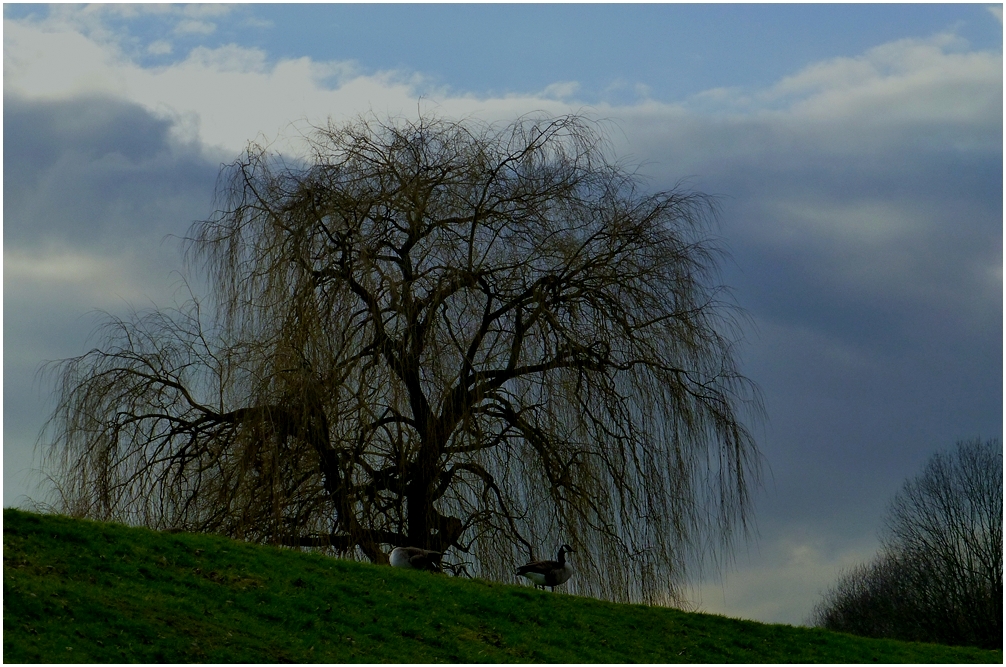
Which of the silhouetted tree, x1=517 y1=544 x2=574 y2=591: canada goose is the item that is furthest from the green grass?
the silhouetted tree

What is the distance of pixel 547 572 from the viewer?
11812 mm

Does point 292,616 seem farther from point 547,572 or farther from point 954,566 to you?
point 954,566

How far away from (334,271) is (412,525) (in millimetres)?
3252

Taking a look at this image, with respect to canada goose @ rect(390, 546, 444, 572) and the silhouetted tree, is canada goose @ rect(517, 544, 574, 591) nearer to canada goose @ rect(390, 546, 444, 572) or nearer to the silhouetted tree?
canada goose @ rect(390, 546, 444, 572)

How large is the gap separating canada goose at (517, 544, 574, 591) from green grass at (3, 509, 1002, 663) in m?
0.60

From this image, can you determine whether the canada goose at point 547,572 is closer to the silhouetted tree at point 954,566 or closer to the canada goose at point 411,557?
the canada goose at point 411,557

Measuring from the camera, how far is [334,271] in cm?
1303

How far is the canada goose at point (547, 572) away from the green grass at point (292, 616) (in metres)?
0.60

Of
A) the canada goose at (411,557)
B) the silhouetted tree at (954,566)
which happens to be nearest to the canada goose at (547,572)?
the canada goose at (411,557)

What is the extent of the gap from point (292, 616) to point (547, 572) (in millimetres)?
3617

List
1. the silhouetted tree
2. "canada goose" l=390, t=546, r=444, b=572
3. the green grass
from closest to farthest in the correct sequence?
the green grass, "canada goose" l=390, t=546, r=444, b=572, the silhouetted tree

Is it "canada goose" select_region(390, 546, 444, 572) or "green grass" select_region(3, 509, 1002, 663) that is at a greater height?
"canada goose" select_region(390, 546, 444, 572)

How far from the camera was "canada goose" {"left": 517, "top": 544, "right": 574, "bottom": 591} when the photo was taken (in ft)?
38.8

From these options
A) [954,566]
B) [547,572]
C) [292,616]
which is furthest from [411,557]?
[954,566]
